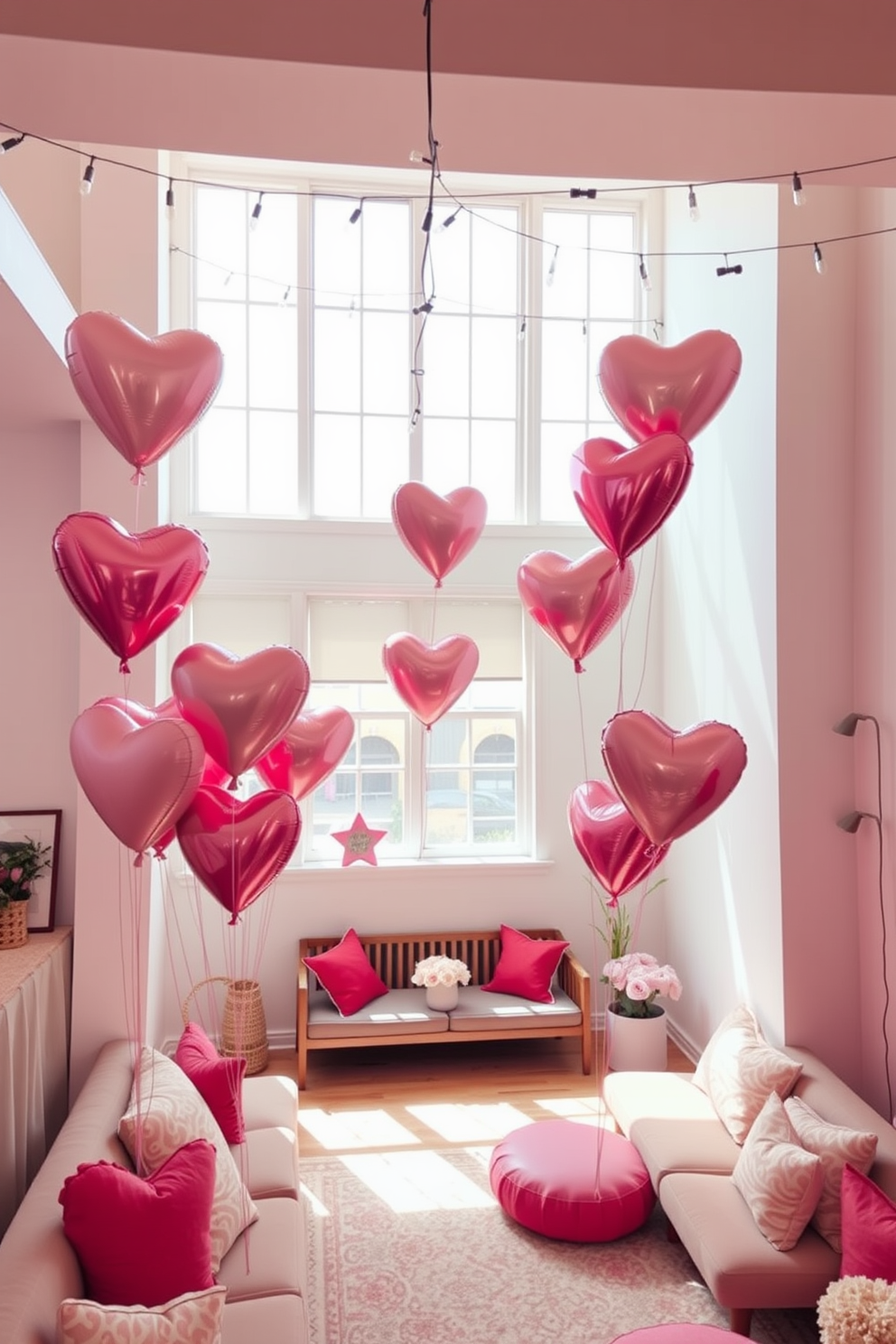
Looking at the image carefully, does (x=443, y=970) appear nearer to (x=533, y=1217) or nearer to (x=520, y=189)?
(x=533, y=1217)

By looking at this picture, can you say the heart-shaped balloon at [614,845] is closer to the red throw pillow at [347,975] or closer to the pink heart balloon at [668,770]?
the pink heart balloon at [668,770]

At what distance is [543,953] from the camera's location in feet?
17.0

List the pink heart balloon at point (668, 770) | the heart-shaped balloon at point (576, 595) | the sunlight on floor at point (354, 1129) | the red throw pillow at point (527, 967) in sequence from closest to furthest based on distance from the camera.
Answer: the pink heart balloon at point (668, 770)
the heart-shaped balloon at point (576, 595)
the sunlight on floor at point (354, 1129)
the red throw pillow at point (527, 967)

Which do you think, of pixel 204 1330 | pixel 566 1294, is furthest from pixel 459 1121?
pixel 204 1330

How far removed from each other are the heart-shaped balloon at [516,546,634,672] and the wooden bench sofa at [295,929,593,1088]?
8.11ft

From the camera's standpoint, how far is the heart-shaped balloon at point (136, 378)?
2.31 m

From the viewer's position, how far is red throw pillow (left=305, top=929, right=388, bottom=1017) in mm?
4941

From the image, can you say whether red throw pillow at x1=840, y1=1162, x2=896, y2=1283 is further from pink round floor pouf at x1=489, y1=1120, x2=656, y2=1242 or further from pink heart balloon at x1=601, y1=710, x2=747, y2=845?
pink heart balloon at x1=601, y1=710, x2=747, y2=845

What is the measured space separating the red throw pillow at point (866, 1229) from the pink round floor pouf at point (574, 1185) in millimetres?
788

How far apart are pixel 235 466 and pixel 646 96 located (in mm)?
3756

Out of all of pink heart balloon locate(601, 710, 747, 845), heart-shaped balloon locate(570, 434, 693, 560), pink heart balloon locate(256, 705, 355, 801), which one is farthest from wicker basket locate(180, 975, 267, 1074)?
heart-shaped balloon locate(570, 434, 693, 560)

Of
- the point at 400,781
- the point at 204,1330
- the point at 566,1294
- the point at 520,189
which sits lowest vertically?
the point at 566,1294

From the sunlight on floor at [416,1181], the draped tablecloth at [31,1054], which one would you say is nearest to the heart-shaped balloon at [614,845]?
the sunlight on floor at [416,1181]

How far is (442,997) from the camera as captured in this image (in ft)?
16.3
